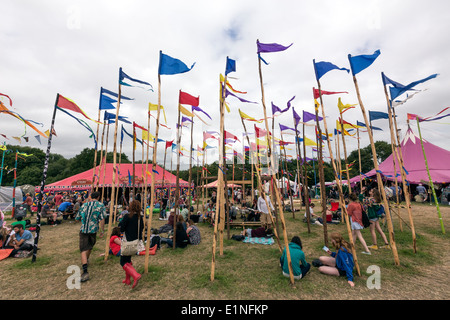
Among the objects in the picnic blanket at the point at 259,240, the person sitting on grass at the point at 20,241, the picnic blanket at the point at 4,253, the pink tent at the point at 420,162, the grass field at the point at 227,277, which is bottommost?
the grass field at the point at 227,277

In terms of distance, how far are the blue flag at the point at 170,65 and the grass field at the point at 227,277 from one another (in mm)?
5443

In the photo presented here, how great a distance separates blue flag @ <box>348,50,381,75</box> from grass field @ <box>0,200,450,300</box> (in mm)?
5364

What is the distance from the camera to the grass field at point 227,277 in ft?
13.6

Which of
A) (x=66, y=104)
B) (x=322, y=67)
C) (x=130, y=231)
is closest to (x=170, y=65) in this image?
(x=66, y=104)

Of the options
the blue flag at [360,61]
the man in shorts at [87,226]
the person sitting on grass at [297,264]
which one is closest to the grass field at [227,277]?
the person sitting on grass at [297,264]

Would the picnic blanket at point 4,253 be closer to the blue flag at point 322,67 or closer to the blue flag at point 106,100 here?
the blue flag at point 106,100

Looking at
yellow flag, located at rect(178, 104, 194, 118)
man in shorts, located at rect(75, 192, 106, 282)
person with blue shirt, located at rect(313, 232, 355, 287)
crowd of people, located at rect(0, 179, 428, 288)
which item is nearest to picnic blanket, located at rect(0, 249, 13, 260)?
crowd of people, located at rect(0, 179, 428, 288)

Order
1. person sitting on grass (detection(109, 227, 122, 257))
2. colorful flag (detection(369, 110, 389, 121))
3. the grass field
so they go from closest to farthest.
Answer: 1. the grass field
2. person sitting on grass (detection(109, 227, 122, 257))
3. colorful flag (detection(369, 110, 389, 121))

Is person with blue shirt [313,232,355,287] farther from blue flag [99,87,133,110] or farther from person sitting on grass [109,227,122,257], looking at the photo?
blue flag [99,87,133,110]

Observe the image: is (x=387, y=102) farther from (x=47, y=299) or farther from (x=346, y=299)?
(x=47, y=299)

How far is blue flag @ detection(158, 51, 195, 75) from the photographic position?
18.0 ft

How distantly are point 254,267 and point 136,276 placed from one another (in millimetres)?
3012

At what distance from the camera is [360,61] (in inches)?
213

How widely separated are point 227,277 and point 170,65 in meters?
5.78
